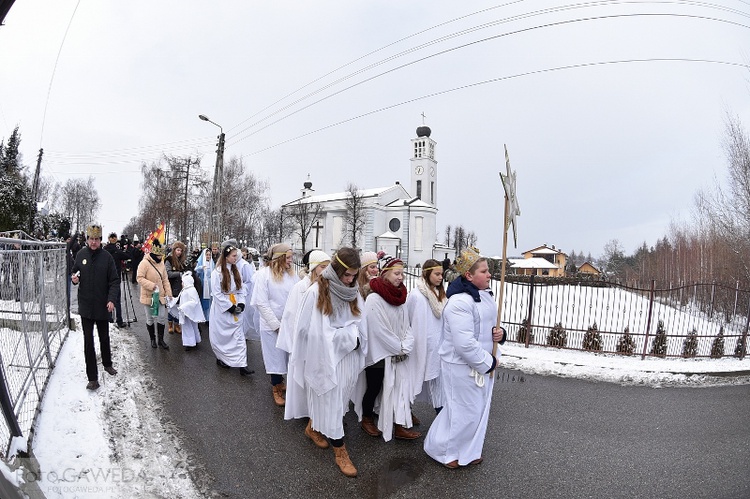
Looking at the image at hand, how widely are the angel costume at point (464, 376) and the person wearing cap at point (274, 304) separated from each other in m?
2.24

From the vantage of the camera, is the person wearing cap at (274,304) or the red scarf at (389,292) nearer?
the red scarf at (389,292)

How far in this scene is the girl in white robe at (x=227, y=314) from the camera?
6.45 metres

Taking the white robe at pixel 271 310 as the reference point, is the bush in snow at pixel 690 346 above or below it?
below

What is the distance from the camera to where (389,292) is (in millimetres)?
4090

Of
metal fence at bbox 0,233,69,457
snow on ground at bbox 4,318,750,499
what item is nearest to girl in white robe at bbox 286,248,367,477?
snow on ground at bbox 4,318,750,499

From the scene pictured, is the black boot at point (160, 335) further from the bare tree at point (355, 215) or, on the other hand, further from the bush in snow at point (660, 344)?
the bare tree at point (355, 215)

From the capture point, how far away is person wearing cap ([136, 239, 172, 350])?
7.41 metres

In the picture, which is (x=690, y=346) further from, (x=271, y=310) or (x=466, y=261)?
(x=271, y=310)

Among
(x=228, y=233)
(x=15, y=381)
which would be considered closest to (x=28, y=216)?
(x=228, y=233)

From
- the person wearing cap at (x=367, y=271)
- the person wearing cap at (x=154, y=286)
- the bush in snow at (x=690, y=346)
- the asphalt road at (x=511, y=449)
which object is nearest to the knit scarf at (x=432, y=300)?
the person wearing cap at (x=367, y=271)

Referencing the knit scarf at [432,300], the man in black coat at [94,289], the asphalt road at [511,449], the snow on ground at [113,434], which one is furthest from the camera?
the man in black coat at [94,289]

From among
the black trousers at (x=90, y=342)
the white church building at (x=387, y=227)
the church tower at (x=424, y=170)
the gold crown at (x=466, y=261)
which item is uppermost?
the church tower at (x=424, y=170)

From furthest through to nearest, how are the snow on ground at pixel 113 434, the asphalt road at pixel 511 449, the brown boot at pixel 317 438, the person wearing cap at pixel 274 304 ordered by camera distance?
the person wearing cap at pixel 274 304
the brown boot at pixel 317 438
the asphalt road at pixel 511 449
the snow on ground at pixel 113 434

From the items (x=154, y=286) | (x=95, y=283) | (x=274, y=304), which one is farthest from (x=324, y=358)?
(x=154, y=286)
